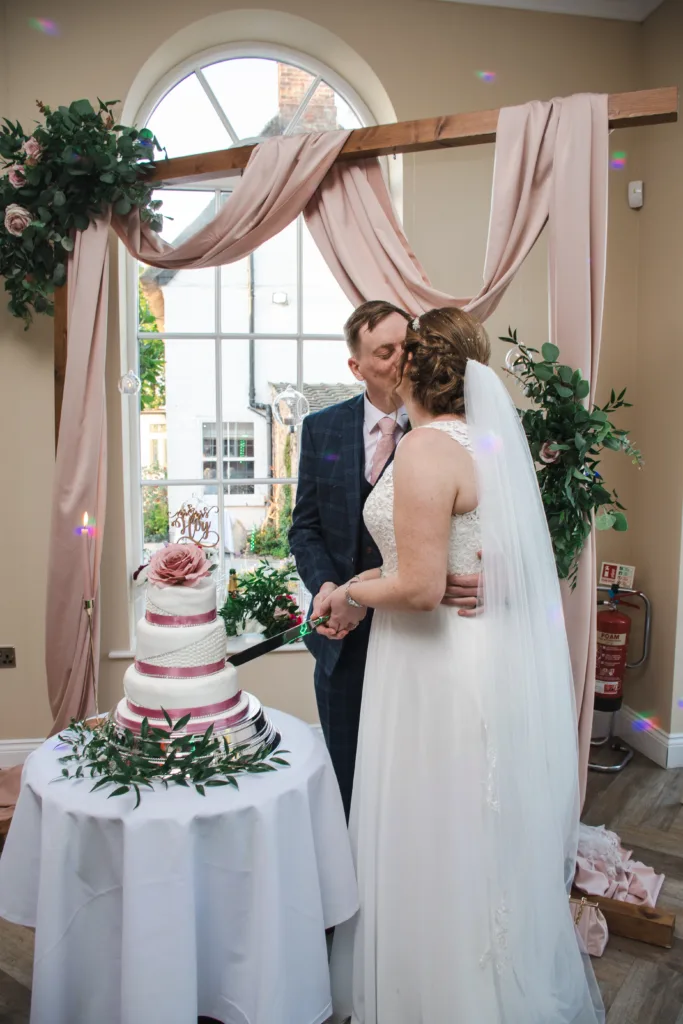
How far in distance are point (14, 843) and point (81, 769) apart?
0.22 metres

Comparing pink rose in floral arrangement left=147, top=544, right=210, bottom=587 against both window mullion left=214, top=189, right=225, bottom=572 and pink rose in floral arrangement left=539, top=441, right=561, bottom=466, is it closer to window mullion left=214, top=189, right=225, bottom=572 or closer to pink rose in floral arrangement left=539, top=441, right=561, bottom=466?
pink rose in floral arrangement left=539, top=441, right=561, bottom=466

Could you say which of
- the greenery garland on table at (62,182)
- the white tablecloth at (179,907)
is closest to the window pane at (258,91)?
the greenery garland on table at (62,182)

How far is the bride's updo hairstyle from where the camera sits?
67.6 inches

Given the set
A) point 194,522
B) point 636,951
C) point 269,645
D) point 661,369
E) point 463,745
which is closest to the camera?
point 463,745

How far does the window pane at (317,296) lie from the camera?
12.3ft

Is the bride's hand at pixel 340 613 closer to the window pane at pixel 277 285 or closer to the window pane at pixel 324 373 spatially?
the window pane at pixel 324 373

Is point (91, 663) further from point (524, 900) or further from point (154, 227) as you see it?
point (524, 900)

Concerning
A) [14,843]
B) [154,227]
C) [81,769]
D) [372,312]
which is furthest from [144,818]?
[154,227]

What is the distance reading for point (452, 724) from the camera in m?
1.69

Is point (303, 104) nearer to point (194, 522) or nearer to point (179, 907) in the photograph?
point (194, 522)

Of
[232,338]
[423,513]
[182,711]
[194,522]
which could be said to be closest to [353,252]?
[232,338]

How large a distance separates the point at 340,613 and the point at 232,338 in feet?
6.93

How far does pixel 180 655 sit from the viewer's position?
1.63 metres

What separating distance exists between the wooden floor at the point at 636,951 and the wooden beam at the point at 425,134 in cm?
252
